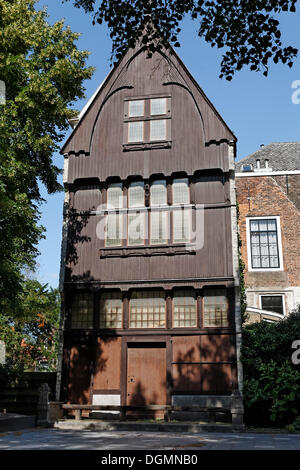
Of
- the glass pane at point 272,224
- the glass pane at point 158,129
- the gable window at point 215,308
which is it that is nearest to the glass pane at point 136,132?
the glass pane at point 158,129

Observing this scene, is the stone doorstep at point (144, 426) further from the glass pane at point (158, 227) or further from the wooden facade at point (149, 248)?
the glass pane at point (158, 227)

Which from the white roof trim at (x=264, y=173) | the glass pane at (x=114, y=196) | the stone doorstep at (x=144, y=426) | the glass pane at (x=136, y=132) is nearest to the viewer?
the stone doorstep at (x=144, y=426)

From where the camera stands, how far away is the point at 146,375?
17641mm

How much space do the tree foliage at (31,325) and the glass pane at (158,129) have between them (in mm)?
8288

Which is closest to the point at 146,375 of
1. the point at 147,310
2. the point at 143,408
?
the point at 143,408

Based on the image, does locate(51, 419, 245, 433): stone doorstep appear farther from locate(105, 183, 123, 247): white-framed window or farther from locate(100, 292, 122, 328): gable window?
locate(105, 183, 123, 247): white-framed window

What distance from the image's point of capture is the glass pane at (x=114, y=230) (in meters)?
19.1

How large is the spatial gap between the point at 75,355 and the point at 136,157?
8155 millimetres

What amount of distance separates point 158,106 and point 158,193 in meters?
3.89

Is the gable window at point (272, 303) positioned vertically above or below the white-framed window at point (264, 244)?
below

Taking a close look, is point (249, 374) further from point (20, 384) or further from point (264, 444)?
point (20, 384)

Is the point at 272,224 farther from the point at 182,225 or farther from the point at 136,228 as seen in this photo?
the point at 136,228

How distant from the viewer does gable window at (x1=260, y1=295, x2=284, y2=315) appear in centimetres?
2431
